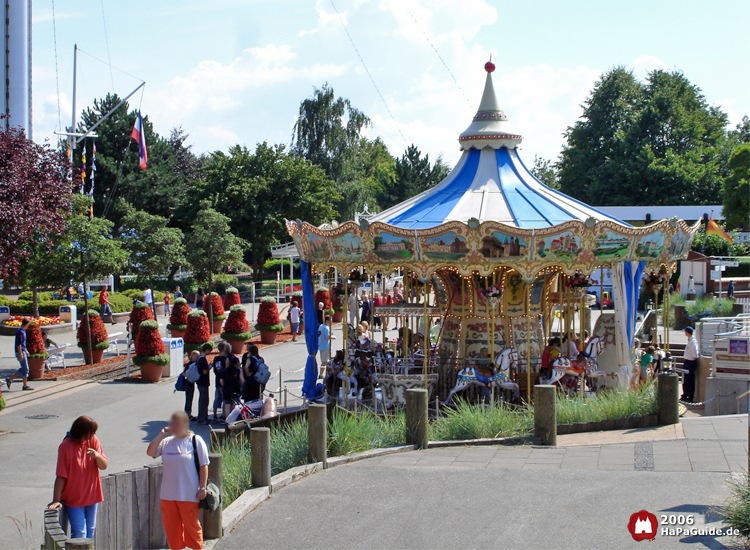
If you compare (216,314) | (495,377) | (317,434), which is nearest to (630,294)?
(495,377)

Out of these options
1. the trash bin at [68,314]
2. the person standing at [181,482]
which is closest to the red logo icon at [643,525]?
the person standing at [181,482]

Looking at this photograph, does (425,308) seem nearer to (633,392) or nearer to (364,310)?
(633,392)

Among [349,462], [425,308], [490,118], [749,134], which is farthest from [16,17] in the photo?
[749,134]

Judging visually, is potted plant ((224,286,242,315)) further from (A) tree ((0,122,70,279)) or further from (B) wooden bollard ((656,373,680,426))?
(B) wooden bollard ((656,373,680,426))

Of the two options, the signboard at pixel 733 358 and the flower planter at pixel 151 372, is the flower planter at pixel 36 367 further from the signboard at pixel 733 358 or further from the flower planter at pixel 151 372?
the signboard at pixel 733 358

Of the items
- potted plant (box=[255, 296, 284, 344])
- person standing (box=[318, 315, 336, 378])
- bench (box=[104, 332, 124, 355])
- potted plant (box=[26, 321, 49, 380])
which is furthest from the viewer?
potted plant (box=[255, 296, 284, 344])

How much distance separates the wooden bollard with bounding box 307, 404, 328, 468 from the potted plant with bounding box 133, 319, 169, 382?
993 cm

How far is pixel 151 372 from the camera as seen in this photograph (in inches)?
720

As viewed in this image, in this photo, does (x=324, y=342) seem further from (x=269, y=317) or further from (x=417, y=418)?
(x=417, y=418)

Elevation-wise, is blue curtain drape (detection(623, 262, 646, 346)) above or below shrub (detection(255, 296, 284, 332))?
above

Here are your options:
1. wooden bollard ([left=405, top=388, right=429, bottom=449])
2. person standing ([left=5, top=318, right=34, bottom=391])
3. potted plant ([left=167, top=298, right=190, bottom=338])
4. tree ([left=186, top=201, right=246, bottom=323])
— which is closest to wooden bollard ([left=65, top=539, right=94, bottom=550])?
wooden bollard ([left=405, top=388, right=429, bottom=449])

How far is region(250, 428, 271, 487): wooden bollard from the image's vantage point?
8.23m

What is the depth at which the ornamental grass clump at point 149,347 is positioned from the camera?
18.2 meters

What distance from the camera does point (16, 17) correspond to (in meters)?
38.1
